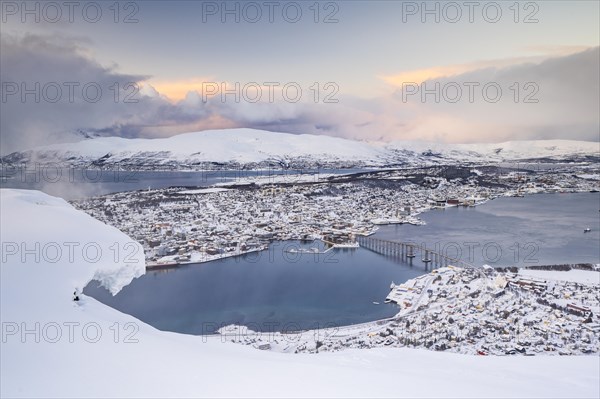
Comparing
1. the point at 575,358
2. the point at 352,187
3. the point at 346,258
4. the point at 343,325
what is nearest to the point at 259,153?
the point at 352,187

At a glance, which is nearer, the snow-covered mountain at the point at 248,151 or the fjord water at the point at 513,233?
the fjord water at the point at 513,233

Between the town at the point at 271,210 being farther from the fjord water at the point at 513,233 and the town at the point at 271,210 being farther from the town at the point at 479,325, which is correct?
the town at the point at 479,325

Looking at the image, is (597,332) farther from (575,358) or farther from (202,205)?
(202,205)

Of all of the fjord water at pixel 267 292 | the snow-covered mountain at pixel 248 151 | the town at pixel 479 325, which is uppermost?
the snow-covered mountain at pixel 248 151

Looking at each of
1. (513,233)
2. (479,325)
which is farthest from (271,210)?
(479,325)

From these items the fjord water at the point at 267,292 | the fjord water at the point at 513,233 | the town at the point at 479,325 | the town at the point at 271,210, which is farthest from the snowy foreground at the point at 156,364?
the fjord water at the point at 513,233
